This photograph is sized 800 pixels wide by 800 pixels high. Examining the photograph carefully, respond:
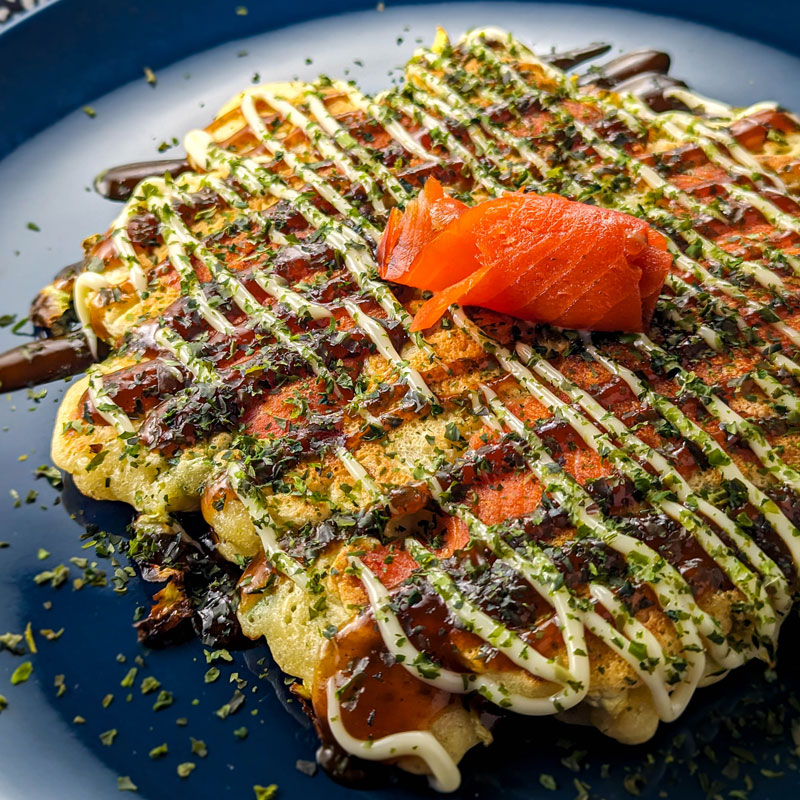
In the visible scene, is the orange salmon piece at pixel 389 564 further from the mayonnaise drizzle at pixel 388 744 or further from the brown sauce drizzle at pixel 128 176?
the brown sauce drizzle at pixel 128 176

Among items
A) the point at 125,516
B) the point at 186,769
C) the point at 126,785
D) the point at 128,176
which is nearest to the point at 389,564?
the point at 186,769

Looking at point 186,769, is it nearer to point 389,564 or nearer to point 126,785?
point 126,785

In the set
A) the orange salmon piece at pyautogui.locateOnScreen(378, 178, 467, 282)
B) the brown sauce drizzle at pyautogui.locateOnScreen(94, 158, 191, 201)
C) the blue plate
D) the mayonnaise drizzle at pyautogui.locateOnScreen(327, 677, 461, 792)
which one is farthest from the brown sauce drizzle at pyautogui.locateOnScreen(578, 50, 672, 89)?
the mayonnaise drizzle at pyautogui.locateOnScreen(327, 677, 461, 792)

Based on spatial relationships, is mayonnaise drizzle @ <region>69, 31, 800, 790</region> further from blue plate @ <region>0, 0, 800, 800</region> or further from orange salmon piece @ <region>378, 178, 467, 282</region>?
blue plate @ <region>0, 0, 800, 800</region>

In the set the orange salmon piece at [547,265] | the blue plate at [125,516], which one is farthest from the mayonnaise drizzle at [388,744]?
the orange salmon piece at [547,265]

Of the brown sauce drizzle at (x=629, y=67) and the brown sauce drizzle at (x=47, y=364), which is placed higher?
the brown sauce drizzle at (x=629, y=67)

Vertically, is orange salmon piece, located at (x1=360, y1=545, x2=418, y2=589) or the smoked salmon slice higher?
the smoked salmon slice
